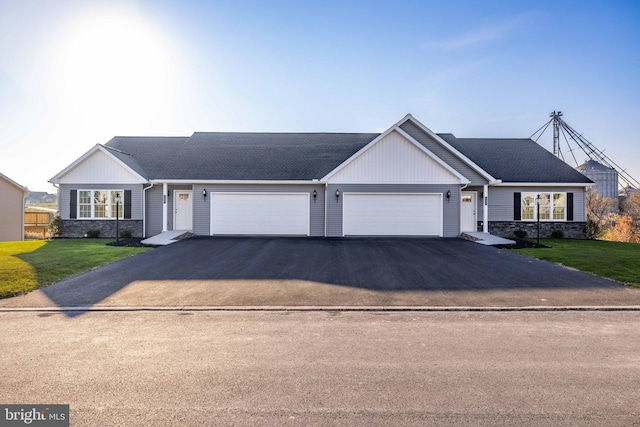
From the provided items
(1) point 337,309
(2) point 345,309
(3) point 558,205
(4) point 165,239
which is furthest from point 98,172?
(3) point 558,205

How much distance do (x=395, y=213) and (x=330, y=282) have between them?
1024cm

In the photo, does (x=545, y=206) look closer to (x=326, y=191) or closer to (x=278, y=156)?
(x=326, y=191)

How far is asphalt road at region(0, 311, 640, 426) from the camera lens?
130 inches

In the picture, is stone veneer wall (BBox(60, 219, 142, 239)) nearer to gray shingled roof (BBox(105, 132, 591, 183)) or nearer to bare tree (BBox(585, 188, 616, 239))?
gray shingled roof (BBox(105, 132, 591, 183))

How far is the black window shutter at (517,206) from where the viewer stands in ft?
66.8

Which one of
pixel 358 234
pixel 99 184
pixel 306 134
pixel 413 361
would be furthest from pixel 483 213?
pixel 99 184

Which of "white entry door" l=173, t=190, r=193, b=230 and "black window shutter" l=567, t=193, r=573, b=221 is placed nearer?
"white entry door" l=173, t=190, r=193, b=230

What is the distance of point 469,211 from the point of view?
66.4 feet

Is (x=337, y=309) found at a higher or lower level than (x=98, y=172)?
lower

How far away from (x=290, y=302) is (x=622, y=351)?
5.14 metres

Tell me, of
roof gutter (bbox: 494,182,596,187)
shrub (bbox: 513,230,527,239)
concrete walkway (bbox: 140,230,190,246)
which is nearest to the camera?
concrete walkway (bbox: 140,230,190,246)

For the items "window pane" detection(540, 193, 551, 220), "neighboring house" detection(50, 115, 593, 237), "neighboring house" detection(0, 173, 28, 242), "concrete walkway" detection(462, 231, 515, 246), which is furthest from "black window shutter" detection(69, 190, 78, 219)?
"window pane" detection(540, 193, 551, 220)

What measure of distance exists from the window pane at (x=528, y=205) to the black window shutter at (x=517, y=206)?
200mm

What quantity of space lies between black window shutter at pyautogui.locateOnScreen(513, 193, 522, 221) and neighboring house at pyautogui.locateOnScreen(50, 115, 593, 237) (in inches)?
2.6
